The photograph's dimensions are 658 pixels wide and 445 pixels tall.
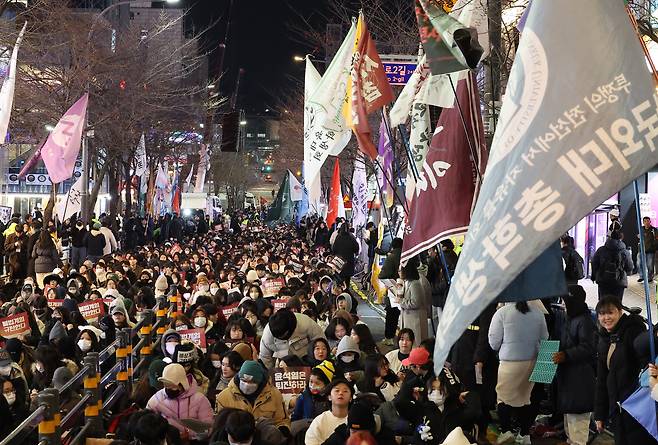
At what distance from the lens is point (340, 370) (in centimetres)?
980

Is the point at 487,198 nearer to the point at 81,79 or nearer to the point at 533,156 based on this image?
the point at 533,156

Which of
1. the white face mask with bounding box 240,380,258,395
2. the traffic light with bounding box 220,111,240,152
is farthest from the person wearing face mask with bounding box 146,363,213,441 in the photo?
the traffic light with bounding box 220,111,240,152

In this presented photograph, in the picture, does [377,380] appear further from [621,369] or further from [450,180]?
[450,180]

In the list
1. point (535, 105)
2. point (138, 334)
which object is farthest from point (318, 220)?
point (535, 105)

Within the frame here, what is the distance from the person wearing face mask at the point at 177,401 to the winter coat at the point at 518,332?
10.8 feet

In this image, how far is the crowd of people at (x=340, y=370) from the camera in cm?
778

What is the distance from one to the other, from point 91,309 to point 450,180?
26.8 feet

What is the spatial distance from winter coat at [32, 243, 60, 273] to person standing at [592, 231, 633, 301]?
1267cm

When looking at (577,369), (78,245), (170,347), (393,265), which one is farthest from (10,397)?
(78,245)

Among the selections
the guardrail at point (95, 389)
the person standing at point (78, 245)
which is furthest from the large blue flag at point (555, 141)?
the person standing at point (78, 245)

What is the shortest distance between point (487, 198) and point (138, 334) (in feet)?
32.6

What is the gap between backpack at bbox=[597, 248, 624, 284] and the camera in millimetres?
16922

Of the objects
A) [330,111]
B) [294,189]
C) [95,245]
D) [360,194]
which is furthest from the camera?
[294,189]

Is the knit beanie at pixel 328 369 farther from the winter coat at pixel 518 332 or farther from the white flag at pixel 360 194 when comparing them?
the white flag at pixel 360 194
